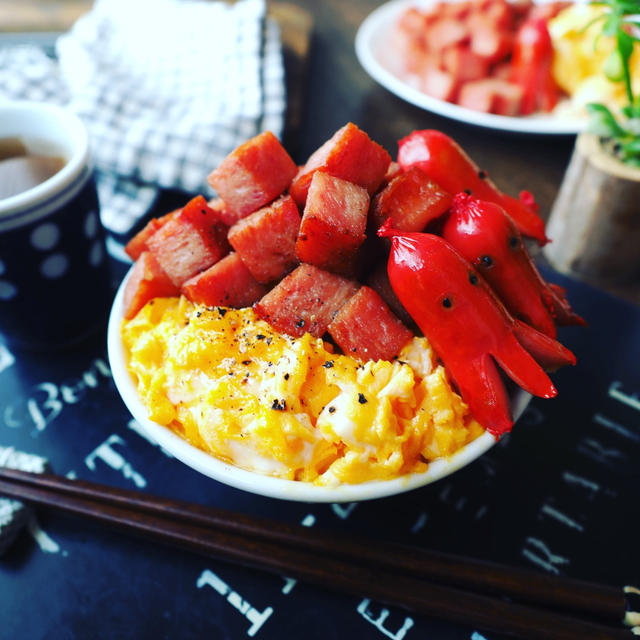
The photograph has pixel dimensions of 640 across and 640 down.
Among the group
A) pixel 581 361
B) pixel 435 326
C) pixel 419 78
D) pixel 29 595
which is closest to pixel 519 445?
pixel 581 361

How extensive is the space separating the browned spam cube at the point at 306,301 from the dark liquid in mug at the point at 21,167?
602 mm

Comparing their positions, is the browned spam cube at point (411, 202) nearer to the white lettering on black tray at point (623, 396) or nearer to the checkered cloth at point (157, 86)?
the white lettering on black tray at point (623, 396)

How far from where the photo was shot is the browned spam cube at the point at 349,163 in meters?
0.97

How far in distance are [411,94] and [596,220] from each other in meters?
0.73

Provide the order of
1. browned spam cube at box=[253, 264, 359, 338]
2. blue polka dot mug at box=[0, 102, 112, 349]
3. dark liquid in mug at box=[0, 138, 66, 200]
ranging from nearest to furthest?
browned spam cube at box=[253, 264, 359, 338]
blue polka dot mug at box=[0, 102, 112, 349]
dark liquid in mug at box=[0, 138, 66, 200]

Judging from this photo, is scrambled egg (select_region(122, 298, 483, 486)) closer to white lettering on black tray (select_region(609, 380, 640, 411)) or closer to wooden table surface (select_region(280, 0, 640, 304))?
white lettering on black tray (select_region(609, 380, 640, 411))

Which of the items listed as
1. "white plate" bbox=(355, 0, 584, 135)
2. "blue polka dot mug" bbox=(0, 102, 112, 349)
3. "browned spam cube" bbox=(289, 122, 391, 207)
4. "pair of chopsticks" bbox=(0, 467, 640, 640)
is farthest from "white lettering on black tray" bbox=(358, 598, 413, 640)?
"white plate" bbox=(355, 0, 584, 135)

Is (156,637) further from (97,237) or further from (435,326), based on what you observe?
(97,237)

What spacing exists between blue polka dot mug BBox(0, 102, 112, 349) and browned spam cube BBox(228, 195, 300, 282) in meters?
0.37

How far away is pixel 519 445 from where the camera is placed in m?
1.15

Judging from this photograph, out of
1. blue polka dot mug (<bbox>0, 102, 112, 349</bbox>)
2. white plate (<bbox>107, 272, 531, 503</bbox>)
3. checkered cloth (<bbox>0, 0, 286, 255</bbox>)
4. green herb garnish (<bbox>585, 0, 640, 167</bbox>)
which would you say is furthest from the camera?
checkered cloth (<bbox>0, 0, 286, 255</bbox>)

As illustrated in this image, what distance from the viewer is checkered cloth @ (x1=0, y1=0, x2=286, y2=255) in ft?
5.42

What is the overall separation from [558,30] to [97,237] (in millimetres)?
1567

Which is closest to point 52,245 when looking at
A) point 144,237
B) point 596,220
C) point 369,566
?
point 144,237
